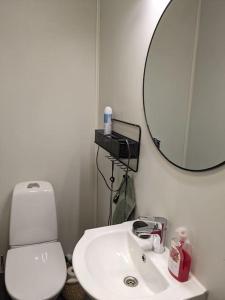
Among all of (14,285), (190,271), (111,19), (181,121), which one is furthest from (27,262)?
(111,19)

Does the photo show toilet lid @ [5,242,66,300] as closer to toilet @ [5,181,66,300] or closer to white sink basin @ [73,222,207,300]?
toilet @ [5,181,66,300]

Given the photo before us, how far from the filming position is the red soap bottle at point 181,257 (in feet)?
2.90

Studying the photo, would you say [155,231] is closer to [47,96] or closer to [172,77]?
[172,77]

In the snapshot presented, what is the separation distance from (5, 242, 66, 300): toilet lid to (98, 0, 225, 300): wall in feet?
1.75

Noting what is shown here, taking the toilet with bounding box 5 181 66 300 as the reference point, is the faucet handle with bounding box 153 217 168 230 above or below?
above

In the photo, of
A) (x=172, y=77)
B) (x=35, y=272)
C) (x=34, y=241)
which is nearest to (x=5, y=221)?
(x=34, y=241)

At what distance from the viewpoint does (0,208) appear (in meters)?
1.92

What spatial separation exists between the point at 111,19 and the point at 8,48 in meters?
0.76

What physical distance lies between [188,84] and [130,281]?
89 cm

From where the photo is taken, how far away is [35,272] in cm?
152

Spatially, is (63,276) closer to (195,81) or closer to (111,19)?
(195,81)

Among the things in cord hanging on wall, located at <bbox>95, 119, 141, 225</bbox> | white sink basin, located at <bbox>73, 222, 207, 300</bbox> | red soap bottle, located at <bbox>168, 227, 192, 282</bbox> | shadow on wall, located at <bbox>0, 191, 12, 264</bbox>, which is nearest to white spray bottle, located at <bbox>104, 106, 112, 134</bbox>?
cord hanging on wall, located at <bbox>95, 119, 141, 225</bbox>

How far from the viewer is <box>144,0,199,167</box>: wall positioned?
3.13 feet

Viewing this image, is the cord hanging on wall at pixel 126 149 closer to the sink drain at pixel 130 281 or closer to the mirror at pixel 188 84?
the mirror at pixel 188 84
